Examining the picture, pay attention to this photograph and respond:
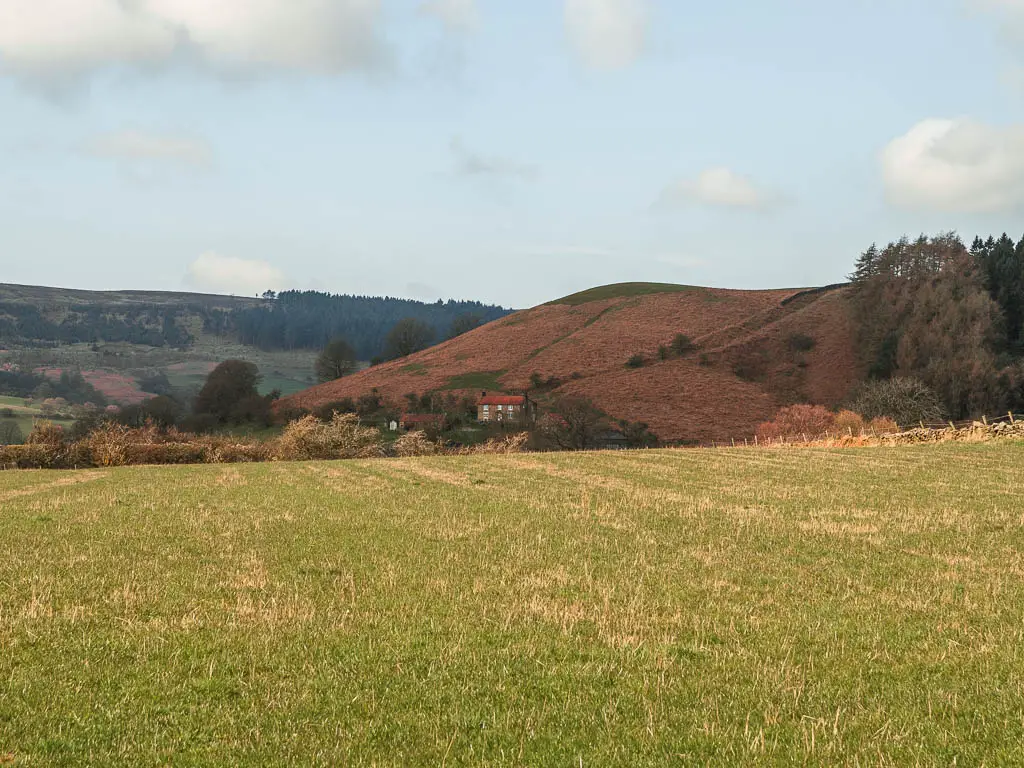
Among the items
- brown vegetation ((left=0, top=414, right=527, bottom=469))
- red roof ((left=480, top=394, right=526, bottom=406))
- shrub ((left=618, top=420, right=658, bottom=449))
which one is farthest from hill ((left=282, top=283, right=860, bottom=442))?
brown vegetation ((left=0, top=414, right=527, bottom=469))

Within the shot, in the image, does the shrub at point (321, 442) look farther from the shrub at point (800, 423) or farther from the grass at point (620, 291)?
the grass at point (620, 291)

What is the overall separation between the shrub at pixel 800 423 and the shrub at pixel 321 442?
3797 centimetres

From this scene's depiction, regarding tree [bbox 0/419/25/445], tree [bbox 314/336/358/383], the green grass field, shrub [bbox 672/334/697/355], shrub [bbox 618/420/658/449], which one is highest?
shrub [bbox 672/334/697/355]

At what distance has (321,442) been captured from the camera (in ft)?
180

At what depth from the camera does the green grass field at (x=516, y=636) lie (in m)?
7.51

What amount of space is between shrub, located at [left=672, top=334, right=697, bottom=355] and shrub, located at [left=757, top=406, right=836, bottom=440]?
3680 cm

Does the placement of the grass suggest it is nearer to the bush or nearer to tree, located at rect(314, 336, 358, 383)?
tree, located at rect(314, 336, 358, 383)

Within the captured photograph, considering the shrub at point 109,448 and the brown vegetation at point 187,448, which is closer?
the brown vegetation at point 187,448

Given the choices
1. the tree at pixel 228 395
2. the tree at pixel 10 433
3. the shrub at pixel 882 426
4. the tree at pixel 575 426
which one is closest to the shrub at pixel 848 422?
the shrub at pixel 882 426

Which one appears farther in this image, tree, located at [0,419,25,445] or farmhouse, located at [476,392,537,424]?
farmhouse, located at [476,392,537,424]

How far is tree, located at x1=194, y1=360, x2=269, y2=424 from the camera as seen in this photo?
352ft

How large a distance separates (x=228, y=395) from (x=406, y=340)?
2266 inches

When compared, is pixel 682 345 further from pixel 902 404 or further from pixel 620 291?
pixel 902 404

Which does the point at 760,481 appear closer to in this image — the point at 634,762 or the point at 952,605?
the point at 952,605
